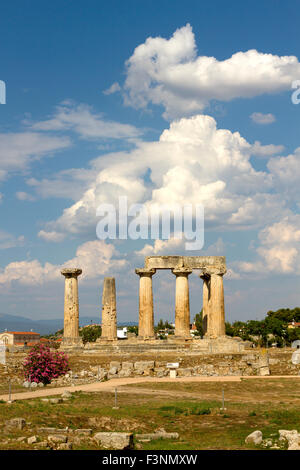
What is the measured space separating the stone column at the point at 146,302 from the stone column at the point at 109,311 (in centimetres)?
285

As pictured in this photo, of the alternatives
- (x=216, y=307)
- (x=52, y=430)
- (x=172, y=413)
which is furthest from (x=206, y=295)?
(x=52, y=430)

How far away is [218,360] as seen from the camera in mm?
55125

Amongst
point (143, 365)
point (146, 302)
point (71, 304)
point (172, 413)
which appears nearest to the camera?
point (172, 413)

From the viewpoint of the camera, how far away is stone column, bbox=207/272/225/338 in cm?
6450

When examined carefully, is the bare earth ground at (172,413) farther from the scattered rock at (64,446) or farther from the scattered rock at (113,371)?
the scattered rock at (113,371)

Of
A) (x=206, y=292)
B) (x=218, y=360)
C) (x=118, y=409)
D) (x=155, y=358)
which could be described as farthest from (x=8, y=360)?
(x=118, y=409)

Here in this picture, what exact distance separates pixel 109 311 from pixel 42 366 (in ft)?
74.4

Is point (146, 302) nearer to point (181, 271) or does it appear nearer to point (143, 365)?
point (181, 271)

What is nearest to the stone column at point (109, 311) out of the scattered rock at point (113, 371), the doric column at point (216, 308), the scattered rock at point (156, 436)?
the doric column at point (216, 308)

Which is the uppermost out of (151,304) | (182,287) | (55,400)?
(182,287)

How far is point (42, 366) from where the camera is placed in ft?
141

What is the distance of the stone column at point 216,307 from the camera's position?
64500 mm
